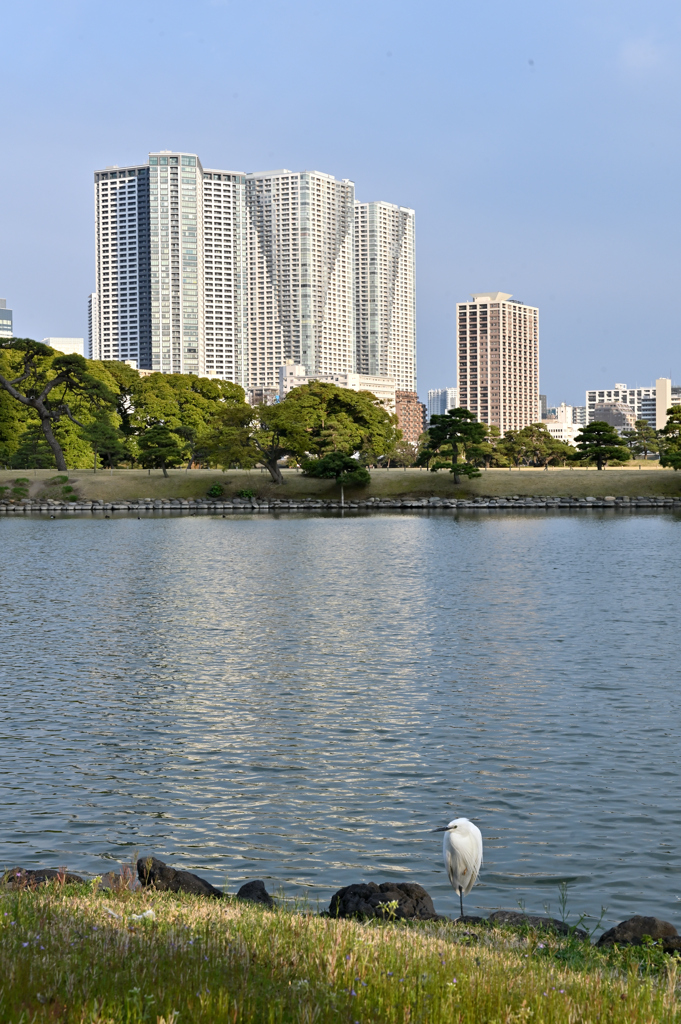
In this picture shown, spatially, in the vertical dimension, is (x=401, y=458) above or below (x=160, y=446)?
below

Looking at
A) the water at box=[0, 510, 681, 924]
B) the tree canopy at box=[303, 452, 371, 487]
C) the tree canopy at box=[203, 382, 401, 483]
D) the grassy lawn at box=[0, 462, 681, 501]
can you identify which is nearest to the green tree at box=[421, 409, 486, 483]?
the grassy lawn at box=[0, 462, 681, 501]

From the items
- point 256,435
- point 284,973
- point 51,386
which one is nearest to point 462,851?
point 284,973

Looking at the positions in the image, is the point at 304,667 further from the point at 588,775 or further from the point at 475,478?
the point at 475,478

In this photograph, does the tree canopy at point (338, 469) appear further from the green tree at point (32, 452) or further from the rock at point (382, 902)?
the rock at point (382, 902)

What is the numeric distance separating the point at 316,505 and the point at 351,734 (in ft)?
307

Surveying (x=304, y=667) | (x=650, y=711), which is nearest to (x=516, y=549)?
(x=304, y=667)

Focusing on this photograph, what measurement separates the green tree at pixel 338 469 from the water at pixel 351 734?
232ft

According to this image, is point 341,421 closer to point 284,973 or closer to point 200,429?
point 200,429

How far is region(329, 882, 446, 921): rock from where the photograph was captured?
907cm

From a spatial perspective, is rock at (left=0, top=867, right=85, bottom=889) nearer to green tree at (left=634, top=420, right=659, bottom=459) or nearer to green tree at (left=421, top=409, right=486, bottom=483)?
green tree at (left=421, top=409, right=486, bottom=483)

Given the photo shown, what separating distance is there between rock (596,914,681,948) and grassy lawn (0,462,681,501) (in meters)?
101

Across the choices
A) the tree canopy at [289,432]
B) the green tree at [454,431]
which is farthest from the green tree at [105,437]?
the green tree at [454,431]

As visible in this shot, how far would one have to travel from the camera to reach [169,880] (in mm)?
9641

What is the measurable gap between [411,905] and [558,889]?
2134 millimetres
